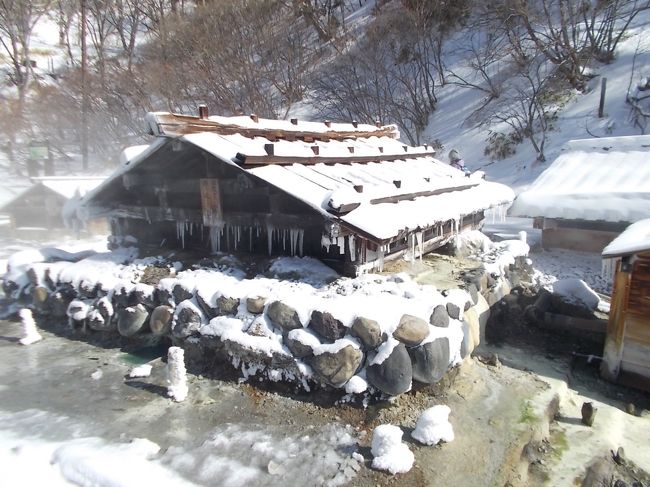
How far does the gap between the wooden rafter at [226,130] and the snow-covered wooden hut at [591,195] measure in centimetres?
531

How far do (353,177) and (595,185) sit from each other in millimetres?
7393

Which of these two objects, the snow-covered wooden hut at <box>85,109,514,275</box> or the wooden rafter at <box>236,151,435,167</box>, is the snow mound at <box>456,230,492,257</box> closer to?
the snow-covered wooden hut at <box>85,109,514,275</box>

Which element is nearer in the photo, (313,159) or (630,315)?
(630,315)

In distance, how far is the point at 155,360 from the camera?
20.4 ft

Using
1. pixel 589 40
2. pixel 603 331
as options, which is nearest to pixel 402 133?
pixel 589 40

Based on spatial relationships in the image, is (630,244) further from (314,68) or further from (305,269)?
(314,68)

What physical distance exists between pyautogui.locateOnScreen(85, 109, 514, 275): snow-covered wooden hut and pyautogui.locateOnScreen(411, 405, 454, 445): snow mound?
193cm

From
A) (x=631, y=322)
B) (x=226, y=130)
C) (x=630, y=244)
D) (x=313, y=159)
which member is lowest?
(x=631, y=322)

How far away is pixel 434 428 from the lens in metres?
4.47

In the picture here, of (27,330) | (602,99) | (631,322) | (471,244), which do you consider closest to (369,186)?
(471,244)

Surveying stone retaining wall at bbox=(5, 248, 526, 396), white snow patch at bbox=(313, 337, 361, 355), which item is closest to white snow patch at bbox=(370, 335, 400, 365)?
stone retaining wall at bbox=(5, 248, 526, 396)

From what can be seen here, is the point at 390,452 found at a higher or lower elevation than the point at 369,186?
lower

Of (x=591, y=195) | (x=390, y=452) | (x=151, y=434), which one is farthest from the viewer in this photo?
(x=591, y=195)

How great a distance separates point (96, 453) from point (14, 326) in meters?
4.76
